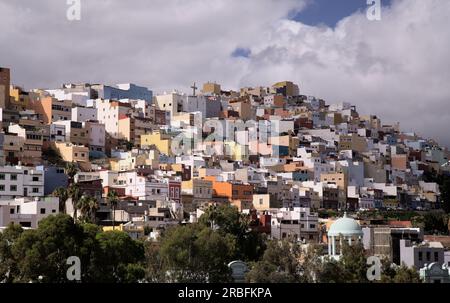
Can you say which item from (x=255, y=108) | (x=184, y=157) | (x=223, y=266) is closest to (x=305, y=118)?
(x=255, y=108)

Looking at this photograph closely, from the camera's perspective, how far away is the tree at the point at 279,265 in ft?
113

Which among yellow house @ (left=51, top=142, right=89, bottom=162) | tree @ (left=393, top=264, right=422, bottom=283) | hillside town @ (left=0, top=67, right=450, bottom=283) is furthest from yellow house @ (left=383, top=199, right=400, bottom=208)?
tree @ (left=393, top=264, right=422, bottom=283)

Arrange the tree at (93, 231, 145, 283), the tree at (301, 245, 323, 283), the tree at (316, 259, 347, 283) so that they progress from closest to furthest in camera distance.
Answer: the tree at (316, 259, 347, 283) < the tree at (301, 245, 323, 283) < the tree at (93, 231, 145, 283)

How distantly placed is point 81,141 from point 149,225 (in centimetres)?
2316

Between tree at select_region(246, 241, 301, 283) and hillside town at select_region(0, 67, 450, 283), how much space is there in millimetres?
458

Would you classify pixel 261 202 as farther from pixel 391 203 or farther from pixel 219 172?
pixel 391 203

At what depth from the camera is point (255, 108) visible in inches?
4173

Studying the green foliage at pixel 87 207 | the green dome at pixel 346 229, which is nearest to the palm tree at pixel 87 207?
the green foliage at pixel 87 207

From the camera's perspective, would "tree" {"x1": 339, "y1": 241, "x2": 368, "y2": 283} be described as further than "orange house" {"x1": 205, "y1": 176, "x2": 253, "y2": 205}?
No

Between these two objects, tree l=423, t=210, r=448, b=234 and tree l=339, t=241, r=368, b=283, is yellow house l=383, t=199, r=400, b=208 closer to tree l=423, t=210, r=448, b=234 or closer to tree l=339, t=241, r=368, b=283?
tree l=423, t=210, r=448, b=234

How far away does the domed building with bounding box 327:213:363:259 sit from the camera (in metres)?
43.4

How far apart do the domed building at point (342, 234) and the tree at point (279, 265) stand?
458cm

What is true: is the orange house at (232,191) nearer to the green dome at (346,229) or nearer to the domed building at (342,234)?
the green dome at (346,229)
